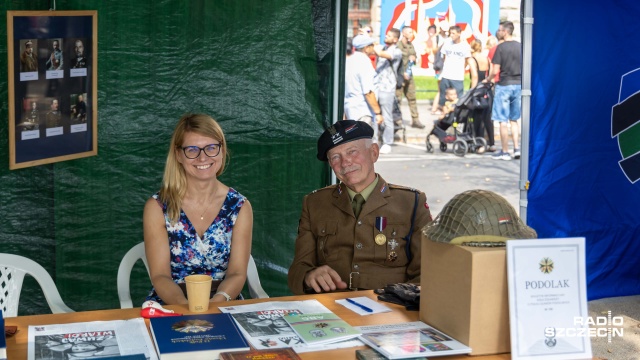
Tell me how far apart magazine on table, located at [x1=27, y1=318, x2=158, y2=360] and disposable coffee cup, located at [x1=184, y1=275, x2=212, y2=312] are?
0.57ft

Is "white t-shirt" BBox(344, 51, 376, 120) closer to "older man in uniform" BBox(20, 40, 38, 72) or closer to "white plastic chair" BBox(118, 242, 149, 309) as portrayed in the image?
"older man in uniform" BBox(20, 40, 38, 72)

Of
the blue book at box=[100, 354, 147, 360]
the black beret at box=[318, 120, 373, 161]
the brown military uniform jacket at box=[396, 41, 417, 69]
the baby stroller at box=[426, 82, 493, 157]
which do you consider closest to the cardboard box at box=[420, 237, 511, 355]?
the blue book at box=[100, 354, 147, 360]

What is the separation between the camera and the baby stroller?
441 inches

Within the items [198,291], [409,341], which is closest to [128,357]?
[198,291]

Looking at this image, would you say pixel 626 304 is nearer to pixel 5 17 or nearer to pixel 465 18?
pixel 5 17

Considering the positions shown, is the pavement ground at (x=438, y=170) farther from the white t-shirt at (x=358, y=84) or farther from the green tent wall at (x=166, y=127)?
the green tent wall at (x=166, y=127)

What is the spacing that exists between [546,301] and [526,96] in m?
3.18

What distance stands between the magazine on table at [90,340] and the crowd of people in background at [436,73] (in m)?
7.35

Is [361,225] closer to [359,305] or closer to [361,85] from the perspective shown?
[359,305]

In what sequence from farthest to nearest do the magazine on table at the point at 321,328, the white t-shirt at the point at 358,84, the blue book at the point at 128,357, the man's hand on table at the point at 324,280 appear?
the white t-shirt at the point at 358,84 < the man's hand on table at the point at 324,280 < the magazine on table at the point at 321,328 < the blue book at the point at 128,357

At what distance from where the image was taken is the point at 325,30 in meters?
4.73

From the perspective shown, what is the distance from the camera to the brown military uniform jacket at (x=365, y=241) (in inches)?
133

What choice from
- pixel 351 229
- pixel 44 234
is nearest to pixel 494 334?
pixel 351 229

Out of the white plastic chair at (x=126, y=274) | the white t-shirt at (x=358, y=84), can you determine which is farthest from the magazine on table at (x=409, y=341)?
the white t-shirt at (x=358, y=84)
